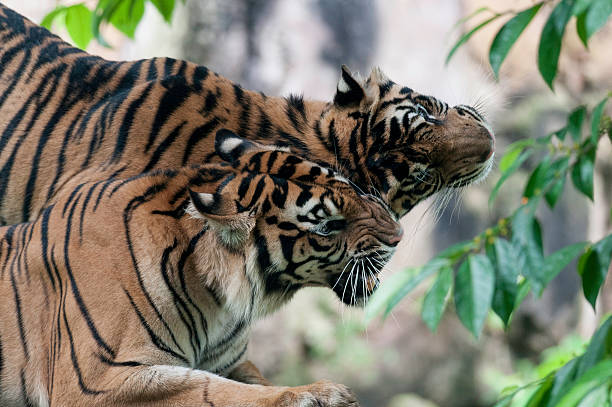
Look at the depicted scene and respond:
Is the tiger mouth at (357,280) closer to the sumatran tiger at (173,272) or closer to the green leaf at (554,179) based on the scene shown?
the sumatran tiger at (173,272)

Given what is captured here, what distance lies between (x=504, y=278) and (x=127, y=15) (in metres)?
1.96

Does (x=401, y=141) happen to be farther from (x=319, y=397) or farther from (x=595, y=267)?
(x=319, y=397)

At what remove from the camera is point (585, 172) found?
8.98ft

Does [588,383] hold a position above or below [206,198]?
below

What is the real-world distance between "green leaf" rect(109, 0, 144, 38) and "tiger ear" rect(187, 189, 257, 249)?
1.16 m

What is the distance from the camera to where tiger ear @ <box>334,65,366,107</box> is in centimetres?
306

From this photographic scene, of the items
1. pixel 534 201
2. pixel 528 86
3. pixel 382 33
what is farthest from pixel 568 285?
pixel 534 201

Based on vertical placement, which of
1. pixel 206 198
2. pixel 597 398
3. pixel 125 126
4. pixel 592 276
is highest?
pixel 125 126

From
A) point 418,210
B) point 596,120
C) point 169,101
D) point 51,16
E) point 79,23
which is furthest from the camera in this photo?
point 418,210

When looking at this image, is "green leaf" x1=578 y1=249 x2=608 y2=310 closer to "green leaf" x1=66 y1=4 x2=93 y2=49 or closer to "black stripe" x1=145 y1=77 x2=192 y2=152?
"black stripe" x1=145 y1=77 x2=192 y2=152

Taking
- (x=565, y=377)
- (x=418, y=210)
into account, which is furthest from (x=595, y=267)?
(x=418, y=210)

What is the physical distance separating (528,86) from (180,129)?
8.02 meters

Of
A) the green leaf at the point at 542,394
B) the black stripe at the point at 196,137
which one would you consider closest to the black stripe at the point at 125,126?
the black stripe at the point at 196,137

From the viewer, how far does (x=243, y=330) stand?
Answer: 2803mm
